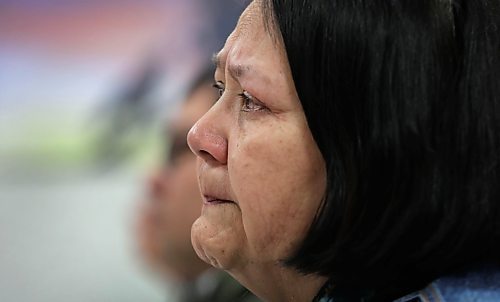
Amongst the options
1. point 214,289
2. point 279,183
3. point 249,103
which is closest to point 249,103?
point 249,103

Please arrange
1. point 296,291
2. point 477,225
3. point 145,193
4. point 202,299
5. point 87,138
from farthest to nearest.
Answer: point 87,138 → point 145,193 → point 202,299 → point 296,291 → point 477,225

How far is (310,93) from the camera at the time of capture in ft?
2.58

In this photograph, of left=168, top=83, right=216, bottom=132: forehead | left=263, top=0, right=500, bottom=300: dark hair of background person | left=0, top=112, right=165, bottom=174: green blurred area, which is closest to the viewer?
left=263, top=0, right=500, bottom=300: dark hair of background person

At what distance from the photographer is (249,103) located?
0.86 meters

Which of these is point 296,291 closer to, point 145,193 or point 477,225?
point 477,225

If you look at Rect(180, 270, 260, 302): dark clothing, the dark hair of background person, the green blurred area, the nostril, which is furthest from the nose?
the green blurred area

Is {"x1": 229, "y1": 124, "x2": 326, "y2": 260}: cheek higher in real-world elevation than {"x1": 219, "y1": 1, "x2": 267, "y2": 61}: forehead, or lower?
lower

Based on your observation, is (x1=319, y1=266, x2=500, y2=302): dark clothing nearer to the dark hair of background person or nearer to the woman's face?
the dark hair of background person

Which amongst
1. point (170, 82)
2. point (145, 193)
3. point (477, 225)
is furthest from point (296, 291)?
point (170, 82)

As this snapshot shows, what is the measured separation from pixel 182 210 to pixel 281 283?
3.29 feet

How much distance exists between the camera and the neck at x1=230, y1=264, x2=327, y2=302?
0.87m

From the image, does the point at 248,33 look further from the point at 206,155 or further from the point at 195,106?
Answer: the point at 195,106

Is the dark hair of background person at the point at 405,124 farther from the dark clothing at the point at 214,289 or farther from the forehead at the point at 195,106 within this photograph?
the forehead at the point at 195,106

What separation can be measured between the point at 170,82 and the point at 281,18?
1539 millimetres
